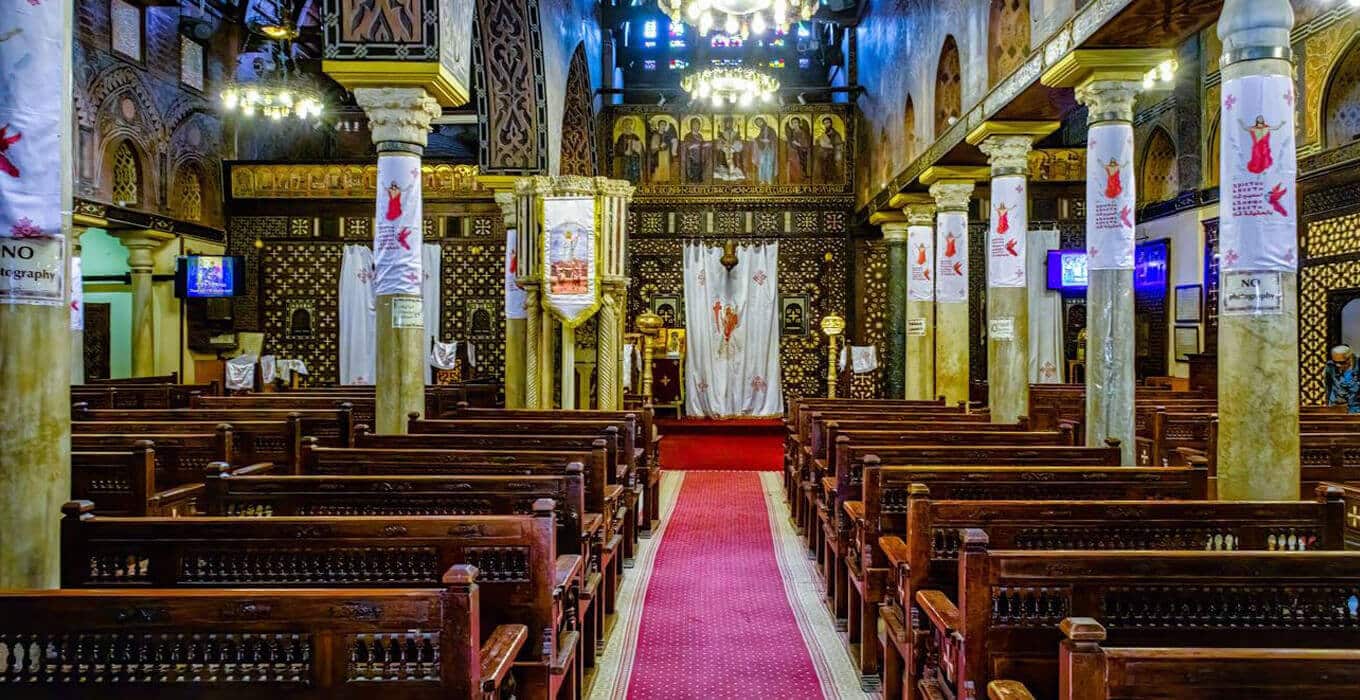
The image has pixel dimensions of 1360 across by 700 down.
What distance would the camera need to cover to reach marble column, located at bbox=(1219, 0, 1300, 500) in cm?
478

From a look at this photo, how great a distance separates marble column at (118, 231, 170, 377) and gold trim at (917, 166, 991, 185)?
12.6m

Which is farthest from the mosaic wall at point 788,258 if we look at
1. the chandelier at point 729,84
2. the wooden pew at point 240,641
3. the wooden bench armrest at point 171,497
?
the wooden pew at point 240,641

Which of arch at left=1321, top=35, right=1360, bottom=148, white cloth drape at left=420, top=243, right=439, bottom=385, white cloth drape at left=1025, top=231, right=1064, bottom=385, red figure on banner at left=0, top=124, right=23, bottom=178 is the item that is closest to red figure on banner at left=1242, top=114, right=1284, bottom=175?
red figure on banner at left=0, top=124, right=23, bottom=178

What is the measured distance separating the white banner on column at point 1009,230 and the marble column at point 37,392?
7.95m

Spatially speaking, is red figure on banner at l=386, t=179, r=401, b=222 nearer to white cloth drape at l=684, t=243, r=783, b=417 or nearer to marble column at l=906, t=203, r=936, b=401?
marble column at l=906, t=203, r=936, b=401

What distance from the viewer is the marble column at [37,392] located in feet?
10.5

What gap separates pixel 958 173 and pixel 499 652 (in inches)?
385

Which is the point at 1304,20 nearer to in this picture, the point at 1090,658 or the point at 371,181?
the point at 1090,658

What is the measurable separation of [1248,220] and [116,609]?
533 centimetres

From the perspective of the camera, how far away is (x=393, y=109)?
7223 millimetres

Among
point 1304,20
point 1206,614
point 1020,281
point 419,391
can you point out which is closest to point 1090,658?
point 1206,614

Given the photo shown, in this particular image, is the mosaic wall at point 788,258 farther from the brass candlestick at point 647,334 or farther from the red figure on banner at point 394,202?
the red figure on banner at point 394,202

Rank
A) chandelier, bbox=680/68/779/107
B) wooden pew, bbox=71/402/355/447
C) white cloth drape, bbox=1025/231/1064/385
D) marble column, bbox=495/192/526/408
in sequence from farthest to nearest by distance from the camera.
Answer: white cloth drape, bbox=1025/231/1064/385, chandelier, bbox=680/68/779/107, marble column, bbox=495/192/526/408, wooden pew, bbox=71/402/355/447

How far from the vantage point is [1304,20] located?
1065cm
